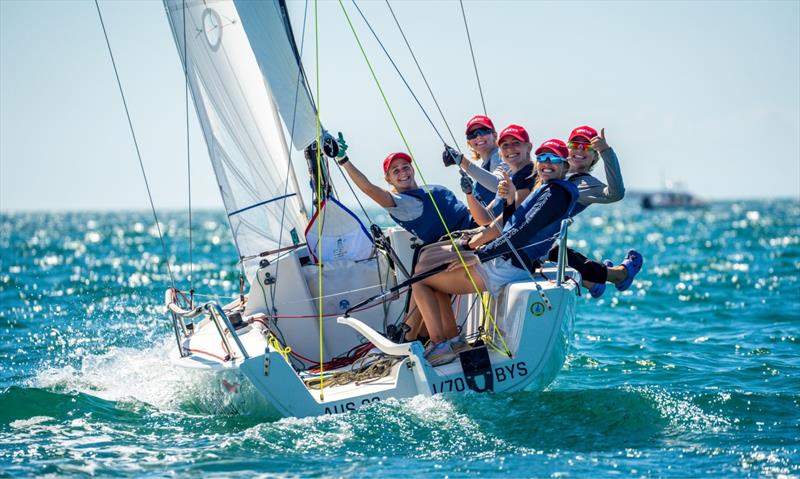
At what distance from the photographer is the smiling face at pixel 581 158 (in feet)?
22.2

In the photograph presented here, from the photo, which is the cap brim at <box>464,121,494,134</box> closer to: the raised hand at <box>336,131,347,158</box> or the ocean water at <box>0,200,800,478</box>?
the raised hand at <box>336,131,347,158</box>

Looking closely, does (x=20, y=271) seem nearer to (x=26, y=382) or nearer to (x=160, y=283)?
(x=160, y=283)

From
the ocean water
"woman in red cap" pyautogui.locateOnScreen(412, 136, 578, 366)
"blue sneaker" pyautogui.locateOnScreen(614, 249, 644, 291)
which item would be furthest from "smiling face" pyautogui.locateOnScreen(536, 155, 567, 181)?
"blue sneaker" pyautogui.locateOnScreen(614, 249, 644, 291)

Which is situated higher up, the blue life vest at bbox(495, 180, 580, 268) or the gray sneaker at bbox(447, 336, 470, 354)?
the blue life vest at bbox(495, 180, 580, 268)

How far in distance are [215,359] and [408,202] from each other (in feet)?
5.25

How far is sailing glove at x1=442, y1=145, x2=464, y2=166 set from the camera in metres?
6.28

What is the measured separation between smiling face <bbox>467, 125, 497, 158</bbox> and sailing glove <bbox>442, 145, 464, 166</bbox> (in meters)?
0.69

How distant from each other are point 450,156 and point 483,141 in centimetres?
77

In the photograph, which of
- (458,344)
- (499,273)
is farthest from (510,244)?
(458,344)

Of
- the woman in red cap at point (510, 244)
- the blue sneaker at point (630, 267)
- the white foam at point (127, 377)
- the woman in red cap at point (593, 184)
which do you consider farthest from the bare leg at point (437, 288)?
the blue sneaker at point (630, 267)

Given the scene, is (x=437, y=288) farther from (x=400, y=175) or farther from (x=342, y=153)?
(x=342, y=153)

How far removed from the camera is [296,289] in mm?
7371

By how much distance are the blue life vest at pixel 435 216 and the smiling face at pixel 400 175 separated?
0.14 feet

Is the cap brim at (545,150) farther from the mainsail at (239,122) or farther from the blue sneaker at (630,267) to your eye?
the mainsail at (239,122)
